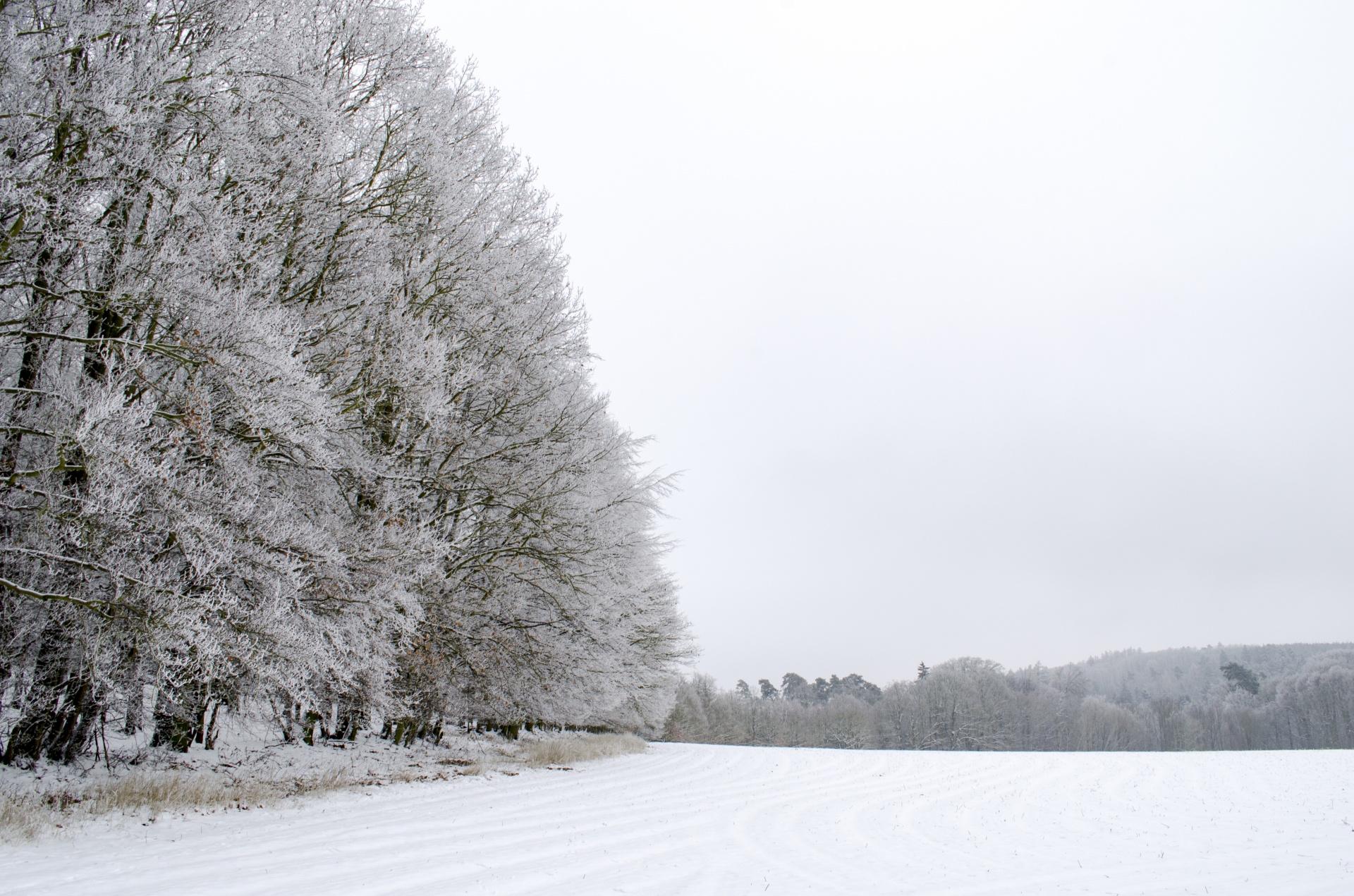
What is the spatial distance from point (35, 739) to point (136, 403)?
4014 millimetres

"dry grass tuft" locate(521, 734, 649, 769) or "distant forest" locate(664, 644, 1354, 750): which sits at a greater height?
"dry grass tuft" locate(521, 734, 649, 769)

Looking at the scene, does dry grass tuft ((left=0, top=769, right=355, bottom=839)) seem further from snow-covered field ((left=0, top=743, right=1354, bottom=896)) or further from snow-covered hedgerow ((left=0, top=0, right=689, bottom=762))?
snow-covered hedgerow ((left=0, top=0, right=689, bottom=762))

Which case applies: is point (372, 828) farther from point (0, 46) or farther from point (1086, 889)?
point (0, 46)

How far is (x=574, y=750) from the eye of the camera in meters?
16.6

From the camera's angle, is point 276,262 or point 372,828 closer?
point 372,828

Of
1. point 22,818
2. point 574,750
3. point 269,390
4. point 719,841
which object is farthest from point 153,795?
point 574,750

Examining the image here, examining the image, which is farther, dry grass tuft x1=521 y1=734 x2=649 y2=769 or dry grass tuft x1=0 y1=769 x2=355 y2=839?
dry grass tuft x1=521 y1=734 x2=649 y2=769

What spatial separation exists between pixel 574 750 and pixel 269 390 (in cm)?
1299

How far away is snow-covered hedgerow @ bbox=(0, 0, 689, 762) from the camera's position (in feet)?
18.7

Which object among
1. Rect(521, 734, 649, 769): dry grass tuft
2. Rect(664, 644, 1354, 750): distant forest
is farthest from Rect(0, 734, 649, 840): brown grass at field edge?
Rect(664, 644, 1354, 750): distant forest

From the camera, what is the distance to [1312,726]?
78562 millimetres

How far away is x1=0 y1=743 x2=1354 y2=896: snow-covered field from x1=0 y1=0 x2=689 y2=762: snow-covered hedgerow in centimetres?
133

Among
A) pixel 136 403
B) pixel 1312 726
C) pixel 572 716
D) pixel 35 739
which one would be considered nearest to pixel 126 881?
pixel 136 403

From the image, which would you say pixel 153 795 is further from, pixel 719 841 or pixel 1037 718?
pixel 1037 718
